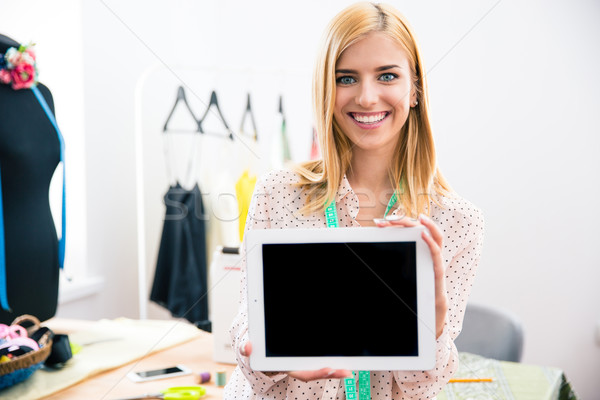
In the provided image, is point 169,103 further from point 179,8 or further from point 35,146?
point 35,146

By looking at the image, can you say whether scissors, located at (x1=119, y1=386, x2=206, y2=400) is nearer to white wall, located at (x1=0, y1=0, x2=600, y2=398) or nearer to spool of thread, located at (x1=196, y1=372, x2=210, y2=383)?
spool of thread, located at (x1=196, y1=372, x2=210, y2=383)

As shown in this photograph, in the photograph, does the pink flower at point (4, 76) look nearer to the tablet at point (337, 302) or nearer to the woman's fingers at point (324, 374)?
the tablet at point (337, 302)

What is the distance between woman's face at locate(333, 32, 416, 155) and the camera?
0.89 meters

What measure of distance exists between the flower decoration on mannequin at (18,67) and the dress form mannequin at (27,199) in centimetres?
3

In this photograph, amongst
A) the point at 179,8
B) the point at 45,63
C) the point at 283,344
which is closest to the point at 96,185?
the point at 45,63

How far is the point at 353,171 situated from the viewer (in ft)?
3.28

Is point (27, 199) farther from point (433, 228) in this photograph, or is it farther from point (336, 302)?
point (433, 228)

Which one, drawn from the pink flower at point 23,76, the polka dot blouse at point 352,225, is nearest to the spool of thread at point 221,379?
the polka dot blouse at point 352,225

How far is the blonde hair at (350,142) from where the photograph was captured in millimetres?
890

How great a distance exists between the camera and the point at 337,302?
75 cm

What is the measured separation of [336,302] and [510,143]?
1.71 m

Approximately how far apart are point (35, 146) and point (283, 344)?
86 cm

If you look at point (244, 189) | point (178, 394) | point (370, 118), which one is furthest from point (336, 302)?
→ point (244, 189)

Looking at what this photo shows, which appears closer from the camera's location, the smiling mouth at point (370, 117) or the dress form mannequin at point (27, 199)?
the smiling mouth at point (370, 117)
